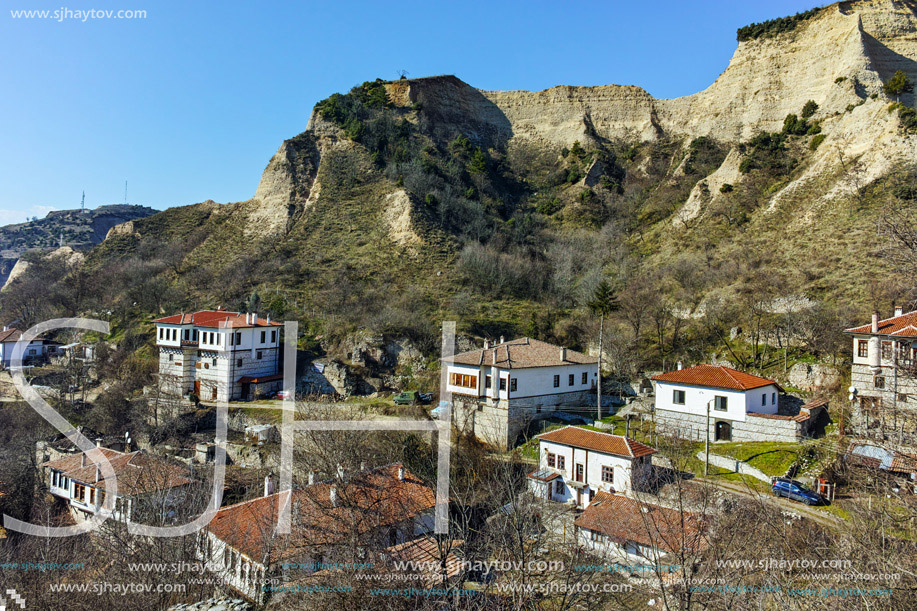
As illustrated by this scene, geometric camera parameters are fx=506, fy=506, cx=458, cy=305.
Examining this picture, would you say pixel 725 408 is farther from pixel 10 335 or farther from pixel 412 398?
pixel 10 335

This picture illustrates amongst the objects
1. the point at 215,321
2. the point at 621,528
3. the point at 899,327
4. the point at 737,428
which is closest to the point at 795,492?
the point at 737,428

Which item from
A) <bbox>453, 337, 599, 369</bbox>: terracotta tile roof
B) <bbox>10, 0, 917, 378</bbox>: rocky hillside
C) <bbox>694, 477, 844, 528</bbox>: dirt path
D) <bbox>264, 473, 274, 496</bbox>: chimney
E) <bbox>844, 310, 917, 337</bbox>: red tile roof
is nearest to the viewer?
<bbox>694, 477, 844, 528</bbox>: dirt path

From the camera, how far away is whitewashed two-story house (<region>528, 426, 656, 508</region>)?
59.9 feet

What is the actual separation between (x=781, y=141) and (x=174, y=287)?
5903cm

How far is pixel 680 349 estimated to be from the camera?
101 feet

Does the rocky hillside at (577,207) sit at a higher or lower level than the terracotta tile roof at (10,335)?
higher

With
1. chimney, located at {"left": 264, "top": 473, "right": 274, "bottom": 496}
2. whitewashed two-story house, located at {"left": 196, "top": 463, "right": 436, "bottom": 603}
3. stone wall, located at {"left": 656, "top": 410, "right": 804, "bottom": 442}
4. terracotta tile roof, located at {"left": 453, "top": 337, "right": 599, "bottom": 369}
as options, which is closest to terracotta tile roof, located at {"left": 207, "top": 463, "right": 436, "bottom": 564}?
whitewashed two-story house, located at {"left": 196, "top": 463, "right": 436, "bottom": 603}

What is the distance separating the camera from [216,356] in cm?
3266

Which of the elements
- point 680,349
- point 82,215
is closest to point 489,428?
point 680,349

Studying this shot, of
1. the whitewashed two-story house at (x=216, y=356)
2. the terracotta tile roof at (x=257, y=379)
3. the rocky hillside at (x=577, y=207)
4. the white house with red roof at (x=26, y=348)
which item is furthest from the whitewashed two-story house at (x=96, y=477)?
the white house with red roof at (x=26, y=348)

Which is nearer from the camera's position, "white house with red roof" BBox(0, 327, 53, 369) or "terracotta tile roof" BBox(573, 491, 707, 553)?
"terracotta tile roof" BBox(573, 491, 707, 553)

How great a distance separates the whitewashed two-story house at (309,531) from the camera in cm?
838

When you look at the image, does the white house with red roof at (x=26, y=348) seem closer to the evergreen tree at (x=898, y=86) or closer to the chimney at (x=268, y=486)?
the chimney at (x=268, y=486)

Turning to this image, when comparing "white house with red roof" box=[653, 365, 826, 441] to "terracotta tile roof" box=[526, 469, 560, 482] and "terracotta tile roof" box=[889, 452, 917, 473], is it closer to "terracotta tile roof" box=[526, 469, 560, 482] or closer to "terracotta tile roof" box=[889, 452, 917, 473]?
"terracotta tile roof" box=[526, 469, 560, 482]
